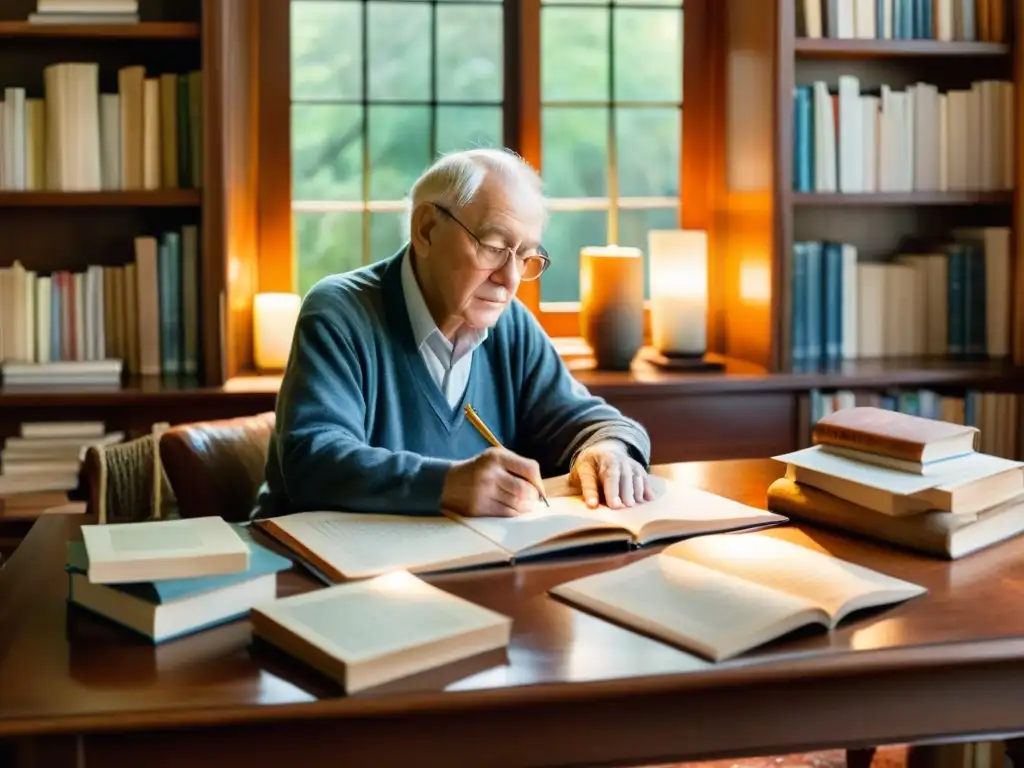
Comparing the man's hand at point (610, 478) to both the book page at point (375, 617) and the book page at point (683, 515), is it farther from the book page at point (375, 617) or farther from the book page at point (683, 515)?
the book page at point (375, 617)

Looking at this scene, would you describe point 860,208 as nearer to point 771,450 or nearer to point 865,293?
point 865,293

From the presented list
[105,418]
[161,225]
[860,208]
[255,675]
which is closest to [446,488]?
[255,675]

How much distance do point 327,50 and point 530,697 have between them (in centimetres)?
274

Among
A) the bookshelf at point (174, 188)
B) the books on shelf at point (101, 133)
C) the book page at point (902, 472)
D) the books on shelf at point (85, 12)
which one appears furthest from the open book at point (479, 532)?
the books on shelf at point (85, 12)

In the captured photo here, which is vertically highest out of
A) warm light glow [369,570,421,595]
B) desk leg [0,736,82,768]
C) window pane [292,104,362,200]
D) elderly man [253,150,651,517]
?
window pane [292,104,362,200]

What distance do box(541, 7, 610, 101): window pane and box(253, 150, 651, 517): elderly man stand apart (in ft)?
4.47

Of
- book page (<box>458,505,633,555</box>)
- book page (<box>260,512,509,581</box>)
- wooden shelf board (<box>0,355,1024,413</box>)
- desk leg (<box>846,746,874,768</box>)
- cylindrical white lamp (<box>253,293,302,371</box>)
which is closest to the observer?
book page (<box>260,512,509,581</box>)

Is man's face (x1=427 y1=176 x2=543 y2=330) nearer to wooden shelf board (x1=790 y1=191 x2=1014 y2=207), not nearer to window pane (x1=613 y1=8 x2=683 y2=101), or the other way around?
wooden shelf board (x1=790 y1=191 x2=1014 y2=207)

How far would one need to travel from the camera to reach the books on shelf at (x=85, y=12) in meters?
3.21

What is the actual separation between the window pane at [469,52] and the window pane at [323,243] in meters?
0.44

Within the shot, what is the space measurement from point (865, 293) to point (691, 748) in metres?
2.54

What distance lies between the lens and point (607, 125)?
3.82m

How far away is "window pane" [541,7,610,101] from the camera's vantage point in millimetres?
3756

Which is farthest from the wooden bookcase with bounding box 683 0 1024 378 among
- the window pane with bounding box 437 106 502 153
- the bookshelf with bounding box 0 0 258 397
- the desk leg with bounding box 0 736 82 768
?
the desk leg with bounding box 0 736 82 768
